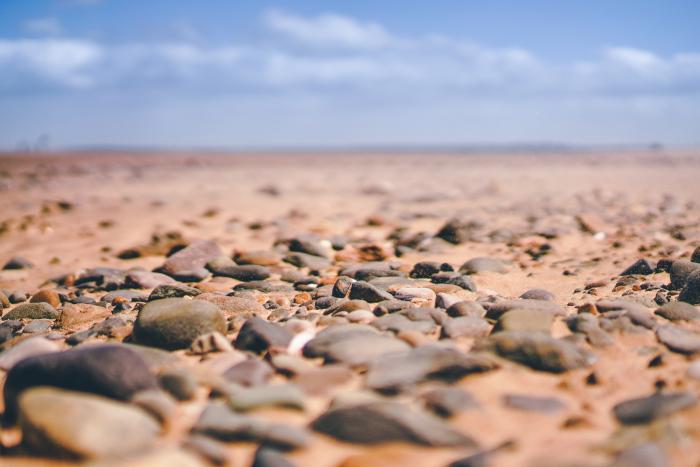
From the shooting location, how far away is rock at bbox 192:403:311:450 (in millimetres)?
1723

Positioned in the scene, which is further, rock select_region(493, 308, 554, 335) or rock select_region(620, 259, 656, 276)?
rock select_region(620, 259, 656, 276)

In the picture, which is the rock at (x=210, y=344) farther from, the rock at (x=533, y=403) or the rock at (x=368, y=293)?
the rock at (x=533, y=403)

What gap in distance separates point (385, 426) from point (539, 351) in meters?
0.79

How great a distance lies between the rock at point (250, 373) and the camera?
2141mm

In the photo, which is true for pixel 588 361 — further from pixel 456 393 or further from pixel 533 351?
pixel 456 393

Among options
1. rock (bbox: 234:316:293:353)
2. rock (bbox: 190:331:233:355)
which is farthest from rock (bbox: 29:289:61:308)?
rock (bbox: 234:316:293:353)

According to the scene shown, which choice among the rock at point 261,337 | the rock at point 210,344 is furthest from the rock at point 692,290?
the rock at point 210,344

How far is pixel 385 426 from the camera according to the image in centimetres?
177

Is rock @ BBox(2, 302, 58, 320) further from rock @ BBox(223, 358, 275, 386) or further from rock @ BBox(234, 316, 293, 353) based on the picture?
rock @ BBox(223, 358, 275, 386)

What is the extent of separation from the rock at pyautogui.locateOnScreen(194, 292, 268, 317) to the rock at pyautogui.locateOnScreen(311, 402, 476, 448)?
1.41 m

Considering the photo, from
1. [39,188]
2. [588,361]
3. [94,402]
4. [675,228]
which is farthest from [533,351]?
[39,188]

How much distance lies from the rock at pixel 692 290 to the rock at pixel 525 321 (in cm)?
87

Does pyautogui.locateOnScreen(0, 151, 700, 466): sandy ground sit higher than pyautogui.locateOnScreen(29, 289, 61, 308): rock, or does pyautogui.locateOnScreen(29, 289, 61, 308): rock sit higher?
pyautogui.locateOnScreen(0, 151, 700, 466): sandy ground

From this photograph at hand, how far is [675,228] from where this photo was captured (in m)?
5.86
